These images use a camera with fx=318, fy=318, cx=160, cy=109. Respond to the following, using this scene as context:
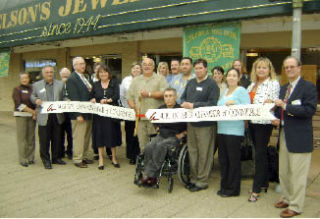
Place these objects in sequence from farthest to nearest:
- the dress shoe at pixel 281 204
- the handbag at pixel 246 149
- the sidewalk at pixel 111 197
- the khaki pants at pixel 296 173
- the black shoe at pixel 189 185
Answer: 1. the handbag at pixel 246 149
2. the black shoe at pixel 189 185
3. the dress shoe at pixel 281 204
4. the sidewalk at pixel 111 197
5. the khaki pants at pixel 296 173

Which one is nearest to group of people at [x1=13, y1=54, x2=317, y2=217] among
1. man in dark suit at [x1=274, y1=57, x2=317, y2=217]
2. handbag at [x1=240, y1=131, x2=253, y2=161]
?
man in dark suit at [x1=274, y1=57, x2=317, y2=217]

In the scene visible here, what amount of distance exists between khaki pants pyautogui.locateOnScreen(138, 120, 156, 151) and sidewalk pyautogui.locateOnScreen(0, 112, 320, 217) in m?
0.57

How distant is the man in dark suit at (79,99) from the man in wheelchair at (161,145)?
1.61 meters

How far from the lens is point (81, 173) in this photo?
548 cm

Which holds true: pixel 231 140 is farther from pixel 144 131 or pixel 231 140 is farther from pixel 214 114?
pixel 144 131

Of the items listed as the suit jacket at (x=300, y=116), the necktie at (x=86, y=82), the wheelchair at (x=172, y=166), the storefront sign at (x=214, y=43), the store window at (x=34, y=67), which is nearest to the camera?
the suit jacket at (x=300, y=116)

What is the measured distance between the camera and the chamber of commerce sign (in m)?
6.12

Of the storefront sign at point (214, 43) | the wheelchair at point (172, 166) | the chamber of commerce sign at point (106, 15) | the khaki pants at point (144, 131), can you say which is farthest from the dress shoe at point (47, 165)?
the chamber of commerce sign at point (106, 15)

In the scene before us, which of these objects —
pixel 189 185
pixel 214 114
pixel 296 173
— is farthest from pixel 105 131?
pixel 296 173

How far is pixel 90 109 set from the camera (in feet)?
18.9

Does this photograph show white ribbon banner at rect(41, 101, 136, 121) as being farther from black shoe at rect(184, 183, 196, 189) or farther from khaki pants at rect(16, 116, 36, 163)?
black shoe at rect(184, 183, 196, 189)

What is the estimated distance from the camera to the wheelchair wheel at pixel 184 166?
4.60m

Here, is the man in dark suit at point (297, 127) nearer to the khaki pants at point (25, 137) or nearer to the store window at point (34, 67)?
the khaki pants at point (25, 137)

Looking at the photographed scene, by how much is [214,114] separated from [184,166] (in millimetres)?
959
